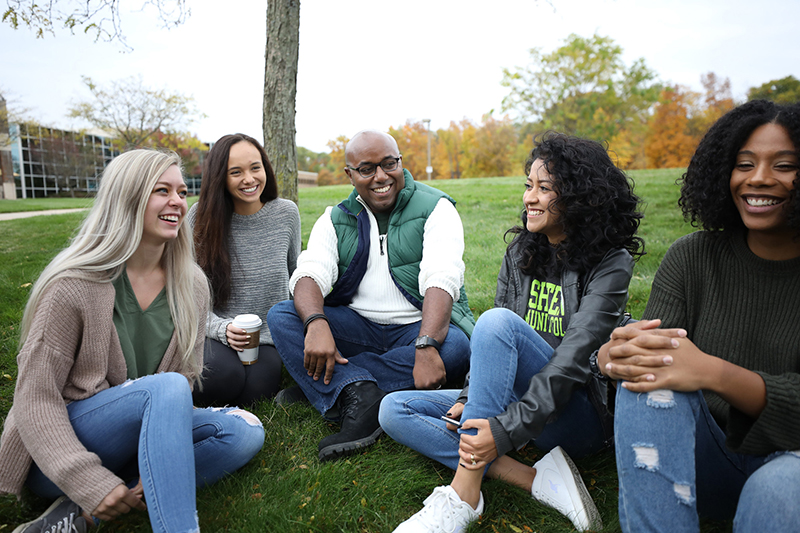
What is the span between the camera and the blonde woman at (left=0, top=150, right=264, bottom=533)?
1.93 m

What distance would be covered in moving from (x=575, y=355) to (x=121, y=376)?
1.88 m

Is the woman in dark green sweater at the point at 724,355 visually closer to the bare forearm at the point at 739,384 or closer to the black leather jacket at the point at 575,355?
the bare forearm at the point at 739,384

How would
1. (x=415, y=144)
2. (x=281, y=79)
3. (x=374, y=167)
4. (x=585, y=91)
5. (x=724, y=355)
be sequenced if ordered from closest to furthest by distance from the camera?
(x=724, y=355), (x=374, y=167), (x=281, y=79), (x=585, y=91), (x=415, y=144)

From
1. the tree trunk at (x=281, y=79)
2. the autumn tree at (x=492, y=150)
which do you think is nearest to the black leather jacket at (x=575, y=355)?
the tree trunk at (x=281, y=79)

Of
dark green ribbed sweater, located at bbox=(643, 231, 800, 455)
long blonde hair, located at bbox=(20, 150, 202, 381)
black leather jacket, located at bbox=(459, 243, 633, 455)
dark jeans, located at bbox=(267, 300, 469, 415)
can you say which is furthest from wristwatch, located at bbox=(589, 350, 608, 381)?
long blonde hair, located at bbox=(20, 150, 202, 381)

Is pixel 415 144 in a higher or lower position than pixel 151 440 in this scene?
higher

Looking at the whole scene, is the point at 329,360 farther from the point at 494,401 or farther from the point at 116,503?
the point at 116,503

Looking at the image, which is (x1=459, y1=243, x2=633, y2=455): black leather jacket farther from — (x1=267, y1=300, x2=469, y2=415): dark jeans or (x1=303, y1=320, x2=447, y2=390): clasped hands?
(x1=267, y1=300, x2=469, y2=415): dark jeans

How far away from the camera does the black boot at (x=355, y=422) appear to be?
2715 mm

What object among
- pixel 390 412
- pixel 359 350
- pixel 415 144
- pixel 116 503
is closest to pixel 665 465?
pixel 390 412

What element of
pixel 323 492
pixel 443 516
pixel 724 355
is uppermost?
pixel 724 355

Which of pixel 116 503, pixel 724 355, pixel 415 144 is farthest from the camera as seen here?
pixel 415 144

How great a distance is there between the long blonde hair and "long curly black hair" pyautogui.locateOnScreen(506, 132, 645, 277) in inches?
66.1

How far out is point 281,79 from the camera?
5230 mm
